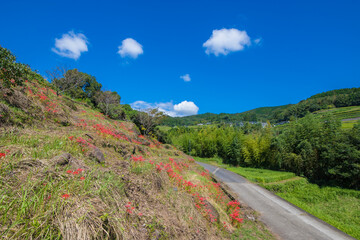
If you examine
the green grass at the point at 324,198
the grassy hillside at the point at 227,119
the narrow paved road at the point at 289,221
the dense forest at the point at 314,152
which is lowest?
the green grass at the point at 324,198

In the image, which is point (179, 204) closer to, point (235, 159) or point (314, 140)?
point (314, 140)

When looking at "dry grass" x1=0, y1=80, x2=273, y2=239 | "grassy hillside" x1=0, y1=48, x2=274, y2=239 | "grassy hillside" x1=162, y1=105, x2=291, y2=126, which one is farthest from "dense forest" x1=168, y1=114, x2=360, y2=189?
"grassy hillside" x1=162, y1=105, x2=291, y2=126

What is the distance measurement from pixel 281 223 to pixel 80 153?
9386 millimetres

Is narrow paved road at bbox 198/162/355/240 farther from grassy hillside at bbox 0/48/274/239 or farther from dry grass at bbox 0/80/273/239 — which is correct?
dry grass at bbox 0/80/273/239

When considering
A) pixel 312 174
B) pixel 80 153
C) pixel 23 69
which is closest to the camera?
pixel 80 153

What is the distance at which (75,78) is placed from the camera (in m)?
18.6

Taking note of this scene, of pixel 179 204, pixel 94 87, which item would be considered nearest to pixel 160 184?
pixel 179 204

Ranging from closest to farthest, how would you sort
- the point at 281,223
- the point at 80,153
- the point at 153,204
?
the point at 153,204 → the point at 80,153 → the point at 281,223

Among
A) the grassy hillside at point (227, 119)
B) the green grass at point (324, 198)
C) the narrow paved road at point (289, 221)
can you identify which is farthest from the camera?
the grassy hillside at point (227, 119)

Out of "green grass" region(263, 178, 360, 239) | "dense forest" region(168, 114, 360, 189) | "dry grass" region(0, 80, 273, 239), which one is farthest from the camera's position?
"dense forest" region(168, 114, 360, 189)

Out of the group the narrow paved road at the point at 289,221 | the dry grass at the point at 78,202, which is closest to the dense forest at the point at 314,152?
the narrow paved road at the point at 289,221

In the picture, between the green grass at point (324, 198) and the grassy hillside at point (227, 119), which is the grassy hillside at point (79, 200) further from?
the grassy hillside at point (227, 119)

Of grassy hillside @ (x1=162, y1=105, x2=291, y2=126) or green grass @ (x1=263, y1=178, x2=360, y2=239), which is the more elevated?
grassy hillside @ (x1=162, y1=105, x2=291, y2=126)

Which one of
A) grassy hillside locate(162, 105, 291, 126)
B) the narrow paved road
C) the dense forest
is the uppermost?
grassy hillside locate(162, 105, 291, 126)
